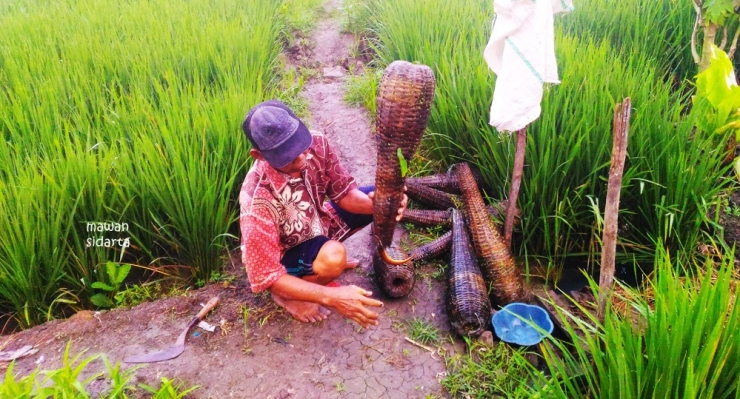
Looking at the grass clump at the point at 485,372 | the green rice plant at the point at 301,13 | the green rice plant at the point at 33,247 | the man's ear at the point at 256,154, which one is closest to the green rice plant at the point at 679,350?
the grass clump at the point at 485,372

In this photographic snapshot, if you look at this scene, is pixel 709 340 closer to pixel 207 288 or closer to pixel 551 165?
pixel 551 165

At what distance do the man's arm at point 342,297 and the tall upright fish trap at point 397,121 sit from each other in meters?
0.31

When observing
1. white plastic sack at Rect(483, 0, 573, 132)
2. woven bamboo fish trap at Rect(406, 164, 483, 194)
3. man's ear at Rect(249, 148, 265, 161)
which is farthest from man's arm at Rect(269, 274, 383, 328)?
woven bamboo fish trap at Rect(406, 164, 483, 194)

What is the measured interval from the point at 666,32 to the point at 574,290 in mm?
2705

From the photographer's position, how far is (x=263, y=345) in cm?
216

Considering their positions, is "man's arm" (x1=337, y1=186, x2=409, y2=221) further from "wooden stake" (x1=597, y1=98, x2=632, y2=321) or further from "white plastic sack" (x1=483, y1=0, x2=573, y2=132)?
"wooden stake" (x1=597, y1=98, x2=632, y2=321)

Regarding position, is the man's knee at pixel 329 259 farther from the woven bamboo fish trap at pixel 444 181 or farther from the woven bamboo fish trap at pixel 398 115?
the woven bamboo fish trap at pixel 444 181

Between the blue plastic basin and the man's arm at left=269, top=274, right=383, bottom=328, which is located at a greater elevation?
the man's arm at left=269, top=274, right=383, bottom=328

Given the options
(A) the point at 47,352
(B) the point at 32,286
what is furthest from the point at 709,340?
(B) the point at 32,286

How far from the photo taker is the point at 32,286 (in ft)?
7.47

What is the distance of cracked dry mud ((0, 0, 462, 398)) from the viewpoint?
1.98 metres

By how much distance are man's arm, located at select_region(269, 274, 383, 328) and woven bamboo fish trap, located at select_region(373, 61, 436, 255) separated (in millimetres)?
374

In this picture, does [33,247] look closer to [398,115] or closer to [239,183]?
[239,183]

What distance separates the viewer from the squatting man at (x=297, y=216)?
5.99 feet
